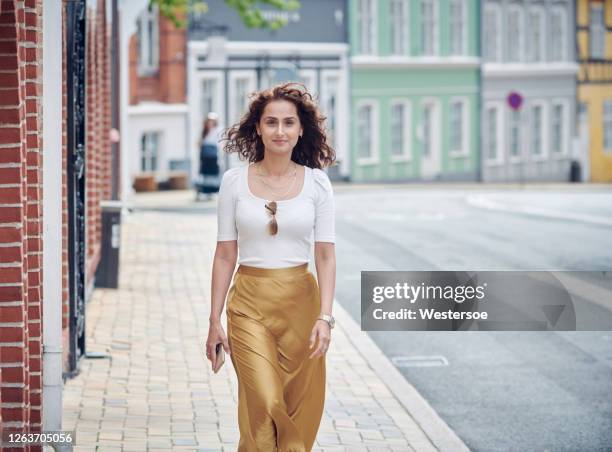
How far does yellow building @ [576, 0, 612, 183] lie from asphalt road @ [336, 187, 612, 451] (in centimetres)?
2937

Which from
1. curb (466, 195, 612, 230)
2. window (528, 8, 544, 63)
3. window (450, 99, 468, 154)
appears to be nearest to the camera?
curb (466, 195, 612, 230)

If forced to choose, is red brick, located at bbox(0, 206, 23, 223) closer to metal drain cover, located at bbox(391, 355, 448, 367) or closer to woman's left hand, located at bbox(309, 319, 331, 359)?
woman's left hand, located at bbox(309, 319, 331, 359)

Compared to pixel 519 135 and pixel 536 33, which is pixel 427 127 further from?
pixel 536 33

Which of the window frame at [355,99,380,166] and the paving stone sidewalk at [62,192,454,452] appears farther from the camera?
the window frame at [355,99,380,166]

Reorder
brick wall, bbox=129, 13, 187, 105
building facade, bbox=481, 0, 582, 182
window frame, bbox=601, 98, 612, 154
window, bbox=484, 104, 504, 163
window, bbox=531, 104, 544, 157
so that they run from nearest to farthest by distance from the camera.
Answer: brick wall, bbox=129, 13, 187, 105 → building facade, bbox=481, 0, 582, 182 → window, bbox=484, 104, 504, 163 → window, bbox=531, 104, 544, 157 → window frame, bbox=601, 98, 612, 154

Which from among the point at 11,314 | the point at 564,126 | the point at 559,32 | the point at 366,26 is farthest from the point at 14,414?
the point at 559,32

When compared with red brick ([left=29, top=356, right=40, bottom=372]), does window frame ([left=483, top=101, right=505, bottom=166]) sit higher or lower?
higher

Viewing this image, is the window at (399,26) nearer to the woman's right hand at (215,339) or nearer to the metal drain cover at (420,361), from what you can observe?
the metal drain cover at (420,361)

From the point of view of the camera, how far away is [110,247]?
1379cm

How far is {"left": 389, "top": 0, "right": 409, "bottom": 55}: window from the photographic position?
150 feet

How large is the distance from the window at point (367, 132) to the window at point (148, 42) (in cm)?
913

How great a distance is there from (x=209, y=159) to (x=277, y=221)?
2329cm

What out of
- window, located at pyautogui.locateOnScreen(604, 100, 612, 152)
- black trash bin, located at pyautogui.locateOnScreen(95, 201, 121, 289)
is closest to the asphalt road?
black trash bin, located at pyautogui.locateOnScreen(95, 201, 121, 289)

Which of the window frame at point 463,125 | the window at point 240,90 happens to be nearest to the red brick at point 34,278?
the window at point 240,90
